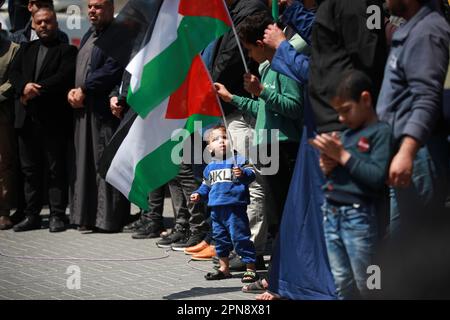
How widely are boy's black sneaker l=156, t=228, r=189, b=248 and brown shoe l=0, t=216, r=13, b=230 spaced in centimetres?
219

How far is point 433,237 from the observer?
18.5 ft

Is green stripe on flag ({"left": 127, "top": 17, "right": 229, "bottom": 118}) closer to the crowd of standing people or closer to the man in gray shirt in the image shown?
the crowd of standing people

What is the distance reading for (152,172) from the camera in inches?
279

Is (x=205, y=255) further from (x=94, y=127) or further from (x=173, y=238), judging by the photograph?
(x=94, y=127)

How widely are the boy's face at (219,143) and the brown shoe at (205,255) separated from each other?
A: 1.25m

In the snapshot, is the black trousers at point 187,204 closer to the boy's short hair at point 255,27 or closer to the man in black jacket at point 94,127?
the man in black jacket at point 94,127

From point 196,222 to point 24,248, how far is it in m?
1.68

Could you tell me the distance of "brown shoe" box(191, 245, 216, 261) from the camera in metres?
8.77

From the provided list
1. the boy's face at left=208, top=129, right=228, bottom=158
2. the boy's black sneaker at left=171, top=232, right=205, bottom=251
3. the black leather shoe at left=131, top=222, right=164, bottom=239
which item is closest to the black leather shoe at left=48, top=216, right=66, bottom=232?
the black leather shoe at left=131, top=222, right=164, bottom=239

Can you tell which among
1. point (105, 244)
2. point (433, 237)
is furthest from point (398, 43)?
point (105, 244)

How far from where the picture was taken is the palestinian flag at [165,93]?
7.00 metres

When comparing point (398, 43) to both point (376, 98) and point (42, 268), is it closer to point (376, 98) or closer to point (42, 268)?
point (376, 98)

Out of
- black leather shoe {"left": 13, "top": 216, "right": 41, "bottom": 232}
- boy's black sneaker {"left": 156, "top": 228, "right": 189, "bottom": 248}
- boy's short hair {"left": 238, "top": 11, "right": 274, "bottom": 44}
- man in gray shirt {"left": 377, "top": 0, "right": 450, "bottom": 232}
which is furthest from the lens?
black leather shoe {"left": 13, "top": 216, "right": 41, "bottom": 232}

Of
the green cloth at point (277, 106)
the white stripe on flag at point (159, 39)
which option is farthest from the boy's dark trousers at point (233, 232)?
the white stripe on flag at point (159, 39)
